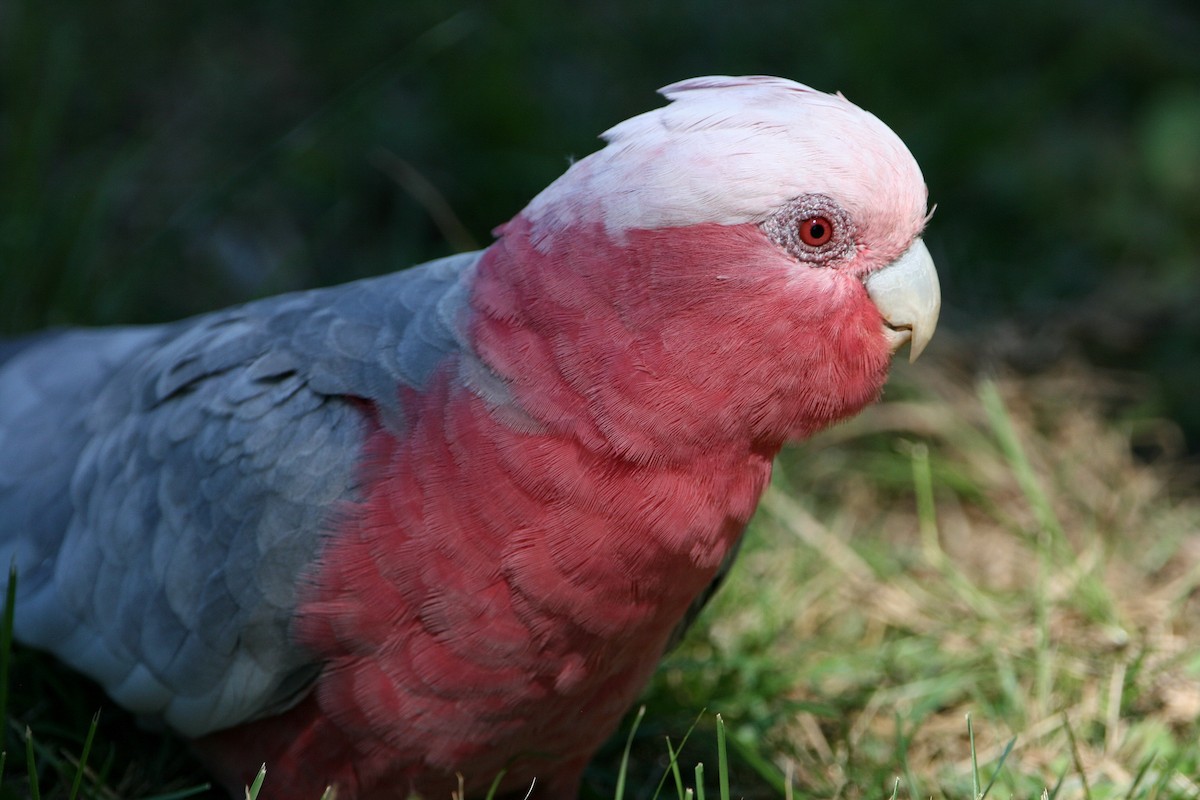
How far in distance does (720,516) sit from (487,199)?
2.75m

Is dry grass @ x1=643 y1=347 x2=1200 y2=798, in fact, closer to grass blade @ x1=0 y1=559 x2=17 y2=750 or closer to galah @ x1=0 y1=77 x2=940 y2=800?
galah @ x1=0 y1=77 x2=940 y2=800

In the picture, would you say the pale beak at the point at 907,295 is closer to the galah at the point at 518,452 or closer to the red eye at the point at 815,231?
the galah at the point at 518,452

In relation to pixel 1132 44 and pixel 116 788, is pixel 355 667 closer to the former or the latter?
pixel 116 788

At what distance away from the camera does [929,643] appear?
3.39m

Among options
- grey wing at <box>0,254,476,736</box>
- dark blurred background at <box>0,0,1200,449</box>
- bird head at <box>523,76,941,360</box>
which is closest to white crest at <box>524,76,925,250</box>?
bird head at <box>523,76,941,360</box>

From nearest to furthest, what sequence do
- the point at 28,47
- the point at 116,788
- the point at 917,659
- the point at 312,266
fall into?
the point at 116,788
the point at 917,659
the point at 28,47
the point at 312,266

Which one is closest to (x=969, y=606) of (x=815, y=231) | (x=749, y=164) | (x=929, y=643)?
(x=929, y=643)

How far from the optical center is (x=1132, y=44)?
222 inches

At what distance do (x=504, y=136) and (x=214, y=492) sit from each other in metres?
2.64

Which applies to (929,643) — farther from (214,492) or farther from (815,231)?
(214,492)

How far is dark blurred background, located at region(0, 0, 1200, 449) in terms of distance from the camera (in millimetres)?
4207

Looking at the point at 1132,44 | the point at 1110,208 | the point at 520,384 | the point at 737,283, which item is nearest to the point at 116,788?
the point at 520,384

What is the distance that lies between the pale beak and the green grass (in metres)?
0.88

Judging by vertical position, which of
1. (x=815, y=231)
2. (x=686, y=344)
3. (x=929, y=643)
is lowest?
(x=929, y=643)
